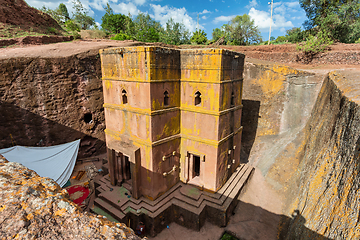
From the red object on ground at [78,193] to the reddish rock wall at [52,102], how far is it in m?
3.65

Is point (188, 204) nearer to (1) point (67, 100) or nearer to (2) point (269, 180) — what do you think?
(2) point (269, 180)

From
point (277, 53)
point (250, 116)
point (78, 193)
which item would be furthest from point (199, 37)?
point (78, 193)

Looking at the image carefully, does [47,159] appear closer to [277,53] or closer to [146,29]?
[277,53]

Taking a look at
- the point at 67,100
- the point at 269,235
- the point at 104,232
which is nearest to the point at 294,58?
the point at 269,235

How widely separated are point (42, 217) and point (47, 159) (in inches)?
463

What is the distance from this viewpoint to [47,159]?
37.5ft

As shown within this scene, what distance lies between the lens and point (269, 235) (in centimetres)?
862

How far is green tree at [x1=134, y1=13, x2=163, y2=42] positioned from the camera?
35.3 metres

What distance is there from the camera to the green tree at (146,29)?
116 feet

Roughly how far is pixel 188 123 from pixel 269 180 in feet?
20.3

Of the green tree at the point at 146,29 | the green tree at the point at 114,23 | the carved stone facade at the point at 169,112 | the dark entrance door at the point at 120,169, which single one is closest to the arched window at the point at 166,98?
the carved stone facade at the point at 169,112

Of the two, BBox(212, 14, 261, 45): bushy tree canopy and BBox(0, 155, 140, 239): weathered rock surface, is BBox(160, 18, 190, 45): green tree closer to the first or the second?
BBox(212, 14, 261, 45): bushy tree canopy

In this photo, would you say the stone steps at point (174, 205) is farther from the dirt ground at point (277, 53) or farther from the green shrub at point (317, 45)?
the green shrub at point (317, 45)

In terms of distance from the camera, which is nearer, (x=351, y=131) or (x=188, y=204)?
(x=351, y=131)
